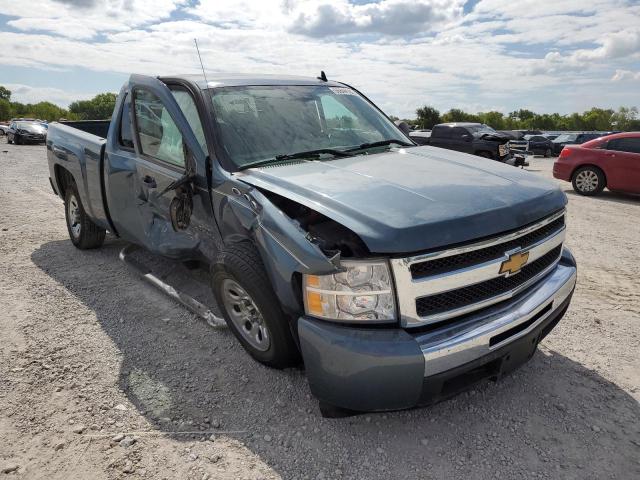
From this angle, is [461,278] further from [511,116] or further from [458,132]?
[511,116]

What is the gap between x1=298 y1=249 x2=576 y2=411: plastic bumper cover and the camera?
2207 millimetres

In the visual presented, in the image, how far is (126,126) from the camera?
4.25m

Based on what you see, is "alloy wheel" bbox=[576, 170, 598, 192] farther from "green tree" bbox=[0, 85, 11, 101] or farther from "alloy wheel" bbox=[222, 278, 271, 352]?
"green tree" bbox=[0, 85, 11, 101]

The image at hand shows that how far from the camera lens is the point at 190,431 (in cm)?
264

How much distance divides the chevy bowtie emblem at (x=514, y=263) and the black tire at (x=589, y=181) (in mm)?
9024

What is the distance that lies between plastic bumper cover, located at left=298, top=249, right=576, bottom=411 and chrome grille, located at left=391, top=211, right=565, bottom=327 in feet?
0.27

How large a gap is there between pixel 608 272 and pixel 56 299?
5331mm

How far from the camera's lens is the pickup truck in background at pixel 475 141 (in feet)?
51.3

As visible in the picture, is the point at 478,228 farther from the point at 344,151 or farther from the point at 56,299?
the point at 56,299

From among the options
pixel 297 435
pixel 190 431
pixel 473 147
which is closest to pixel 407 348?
pixel 297 435

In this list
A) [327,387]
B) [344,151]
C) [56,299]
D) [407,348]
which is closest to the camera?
[407,348]

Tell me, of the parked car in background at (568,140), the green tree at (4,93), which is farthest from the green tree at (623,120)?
the green tree at (4,93)

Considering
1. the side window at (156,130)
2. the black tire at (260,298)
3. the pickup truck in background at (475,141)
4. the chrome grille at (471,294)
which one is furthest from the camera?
the pickup truck in background at (475,141)

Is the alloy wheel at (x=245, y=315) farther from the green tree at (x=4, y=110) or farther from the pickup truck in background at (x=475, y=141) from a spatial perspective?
the green tree at (x=4, y=110)
